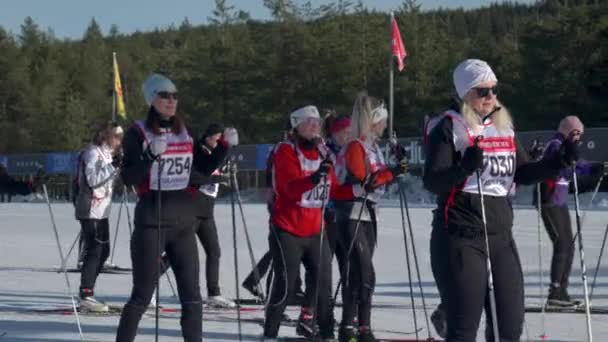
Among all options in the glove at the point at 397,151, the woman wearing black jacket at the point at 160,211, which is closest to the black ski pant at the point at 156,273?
the woman wearing black jacket at the point at 160,211

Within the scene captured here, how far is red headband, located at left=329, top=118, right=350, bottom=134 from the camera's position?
908 centimetres

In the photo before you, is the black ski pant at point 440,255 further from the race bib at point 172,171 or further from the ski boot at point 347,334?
the ski boot at point 347,334

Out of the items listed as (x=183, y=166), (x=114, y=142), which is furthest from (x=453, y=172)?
(x=114, y=142)

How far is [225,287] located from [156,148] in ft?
20.0

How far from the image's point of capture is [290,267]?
7801mm

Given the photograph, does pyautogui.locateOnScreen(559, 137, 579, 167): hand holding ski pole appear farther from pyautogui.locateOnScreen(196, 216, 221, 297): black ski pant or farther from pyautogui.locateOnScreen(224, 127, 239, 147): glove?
pyautogui.locateOnScreen(196, 216, 221, 297): black ski pant

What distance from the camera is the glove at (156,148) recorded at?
654cm

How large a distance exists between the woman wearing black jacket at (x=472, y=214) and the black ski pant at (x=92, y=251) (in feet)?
17.8

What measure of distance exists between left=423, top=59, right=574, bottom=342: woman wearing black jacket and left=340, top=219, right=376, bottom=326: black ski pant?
8.18ft

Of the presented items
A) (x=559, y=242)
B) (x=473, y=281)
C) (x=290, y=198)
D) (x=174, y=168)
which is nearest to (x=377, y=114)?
(x=290, y=198)

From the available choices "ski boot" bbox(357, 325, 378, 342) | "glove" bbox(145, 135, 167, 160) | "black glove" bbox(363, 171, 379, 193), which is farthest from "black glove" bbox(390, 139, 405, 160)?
"glove" bbox(145, 135, 167, 160)

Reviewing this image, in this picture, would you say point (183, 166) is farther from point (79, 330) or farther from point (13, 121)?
point (13, 121)

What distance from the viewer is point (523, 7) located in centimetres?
13825

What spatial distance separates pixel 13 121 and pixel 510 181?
7427 cm
